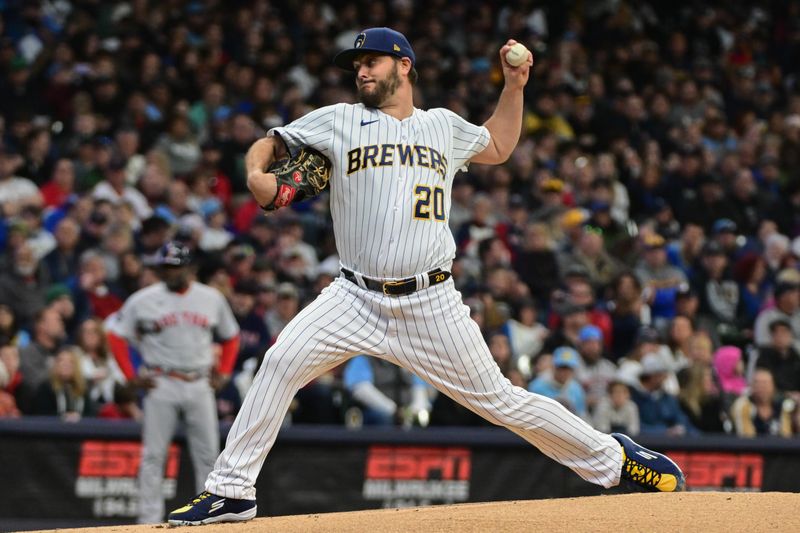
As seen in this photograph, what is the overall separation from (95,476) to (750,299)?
637 centimetres

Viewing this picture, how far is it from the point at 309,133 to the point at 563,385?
5.17 metres

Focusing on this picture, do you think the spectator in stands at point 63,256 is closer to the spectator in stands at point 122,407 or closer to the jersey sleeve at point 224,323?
the spectator in stands at point 122,407

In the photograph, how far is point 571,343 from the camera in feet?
34.8

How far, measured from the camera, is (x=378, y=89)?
17.9ft

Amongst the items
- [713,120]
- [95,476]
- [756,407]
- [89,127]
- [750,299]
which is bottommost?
[95,476]

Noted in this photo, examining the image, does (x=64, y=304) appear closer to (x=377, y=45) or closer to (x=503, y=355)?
(x=503, y=355)

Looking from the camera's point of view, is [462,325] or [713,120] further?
[713,120]

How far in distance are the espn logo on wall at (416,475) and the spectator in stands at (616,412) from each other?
3.89 feet

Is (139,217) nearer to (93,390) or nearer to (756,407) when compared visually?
(93,390)

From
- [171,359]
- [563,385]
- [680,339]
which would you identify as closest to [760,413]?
[680,339]

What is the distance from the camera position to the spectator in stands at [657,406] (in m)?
10.2

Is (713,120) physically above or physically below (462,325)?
above

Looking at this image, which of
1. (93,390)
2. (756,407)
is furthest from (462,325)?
(756,407)

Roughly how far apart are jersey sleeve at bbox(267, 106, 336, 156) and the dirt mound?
147 centimetres
